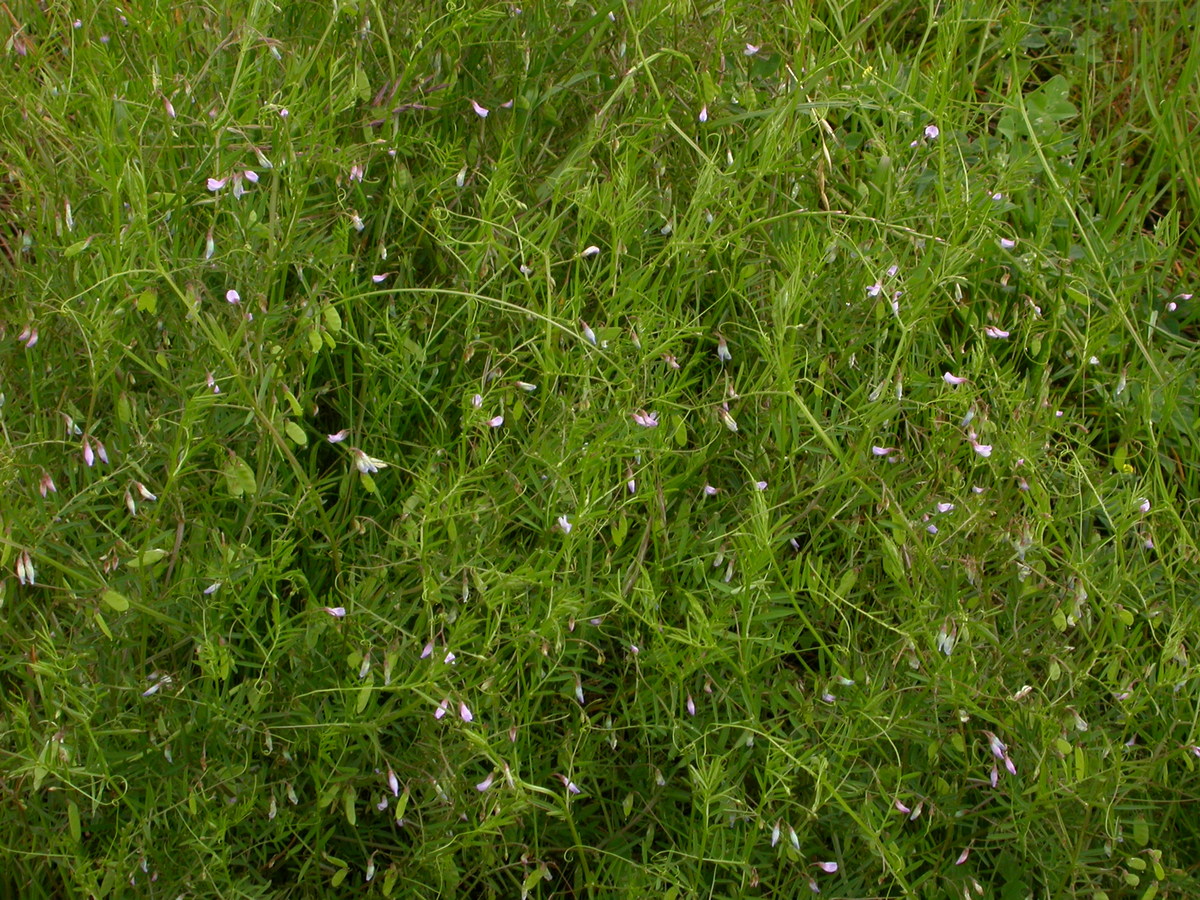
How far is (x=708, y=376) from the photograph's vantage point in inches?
103

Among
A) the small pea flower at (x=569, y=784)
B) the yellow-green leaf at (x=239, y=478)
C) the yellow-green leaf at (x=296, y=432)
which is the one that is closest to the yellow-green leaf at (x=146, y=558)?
the yellow-green leaf at (x=239, y=478)

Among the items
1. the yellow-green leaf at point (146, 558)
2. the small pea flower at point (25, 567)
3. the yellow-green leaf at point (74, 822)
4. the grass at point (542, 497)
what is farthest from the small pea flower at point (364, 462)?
the yellow-green leaf at point (74, 822)

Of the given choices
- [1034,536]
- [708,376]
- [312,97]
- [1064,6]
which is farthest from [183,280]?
[1064,6]

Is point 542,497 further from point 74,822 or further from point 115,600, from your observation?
point 74,822

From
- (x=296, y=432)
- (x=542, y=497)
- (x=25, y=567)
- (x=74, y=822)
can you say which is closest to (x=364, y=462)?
(x=296, y=432)

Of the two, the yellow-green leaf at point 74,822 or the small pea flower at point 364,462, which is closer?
the yellow-green leaf at point 74,822

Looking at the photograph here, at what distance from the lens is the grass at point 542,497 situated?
207 cm

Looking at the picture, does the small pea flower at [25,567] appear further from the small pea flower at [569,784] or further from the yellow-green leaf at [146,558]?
the small pea flower at [569,784]

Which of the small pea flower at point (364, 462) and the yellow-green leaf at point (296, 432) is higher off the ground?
the yellow-green leaf at point (296, 432)

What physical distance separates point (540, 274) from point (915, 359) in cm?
85

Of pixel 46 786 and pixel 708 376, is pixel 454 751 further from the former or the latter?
pixel 708 376

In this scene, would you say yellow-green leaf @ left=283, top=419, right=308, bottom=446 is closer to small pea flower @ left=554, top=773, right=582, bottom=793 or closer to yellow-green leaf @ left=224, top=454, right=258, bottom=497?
yellow-green leaf @ left=224, top=454, right=258, bottom=497

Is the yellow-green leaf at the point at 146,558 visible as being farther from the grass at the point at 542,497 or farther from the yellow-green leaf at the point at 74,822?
the yellow-green leaf at the point at 74,822

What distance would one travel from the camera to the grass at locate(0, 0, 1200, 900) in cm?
207
